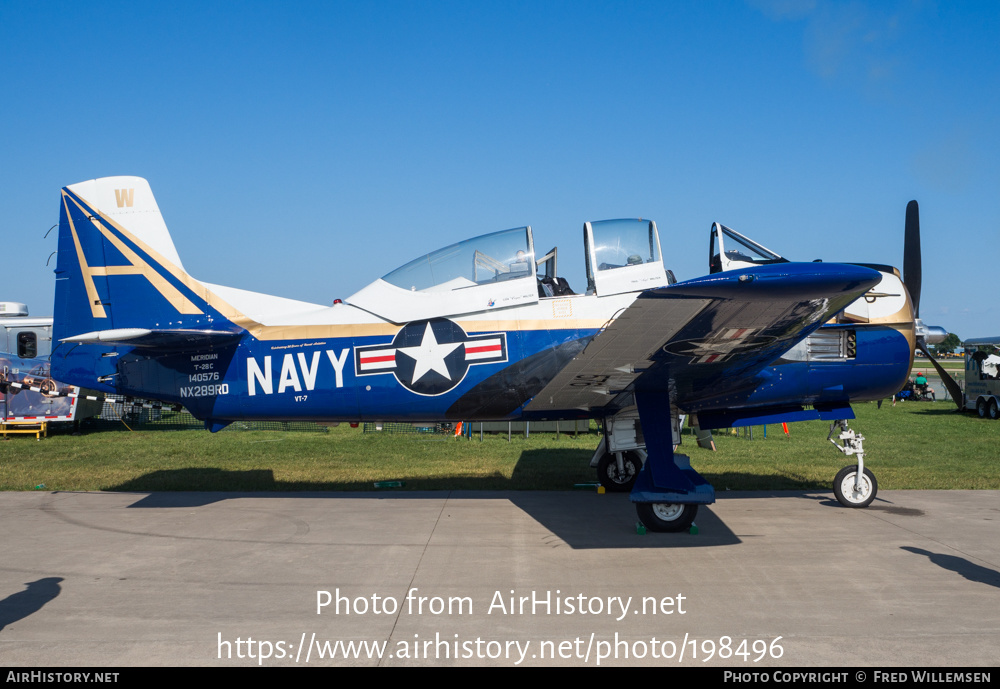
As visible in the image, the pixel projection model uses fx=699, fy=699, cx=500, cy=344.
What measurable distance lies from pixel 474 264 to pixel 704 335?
3.04 m

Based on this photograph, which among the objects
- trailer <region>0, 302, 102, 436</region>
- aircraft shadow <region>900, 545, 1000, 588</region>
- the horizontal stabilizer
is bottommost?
aircraft shadow <region>900, 545, 1000, 588</region>

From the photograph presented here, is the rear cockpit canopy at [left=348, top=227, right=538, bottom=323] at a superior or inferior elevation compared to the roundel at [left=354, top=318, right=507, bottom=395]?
superior

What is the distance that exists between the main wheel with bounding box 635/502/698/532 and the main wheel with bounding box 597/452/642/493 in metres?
2.67

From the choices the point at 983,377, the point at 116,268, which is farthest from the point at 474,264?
the point at 983,377

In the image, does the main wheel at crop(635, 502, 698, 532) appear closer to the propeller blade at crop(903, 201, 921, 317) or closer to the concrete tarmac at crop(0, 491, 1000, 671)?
the concrete tarmac at crop(0, 491, 1000, 671)

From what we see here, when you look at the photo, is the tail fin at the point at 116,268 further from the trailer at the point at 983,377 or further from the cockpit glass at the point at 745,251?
the trailer at the point at 983,377

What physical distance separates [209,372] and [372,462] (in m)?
5.37

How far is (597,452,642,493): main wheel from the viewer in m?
10.4

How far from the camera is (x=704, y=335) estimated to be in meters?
6.28

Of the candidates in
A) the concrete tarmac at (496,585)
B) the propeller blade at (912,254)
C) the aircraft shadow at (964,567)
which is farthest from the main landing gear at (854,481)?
the aircraft shadow at (964,567)

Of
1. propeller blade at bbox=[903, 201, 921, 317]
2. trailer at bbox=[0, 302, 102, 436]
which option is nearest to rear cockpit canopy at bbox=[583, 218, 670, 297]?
propeller blade at bbox=[903, 201, 921, 317]

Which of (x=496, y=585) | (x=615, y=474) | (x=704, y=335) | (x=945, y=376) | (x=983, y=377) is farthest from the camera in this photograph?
(x=983, y=377)

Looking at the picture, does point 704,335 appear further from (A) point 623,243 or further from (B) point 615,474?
(B) point 615,474
